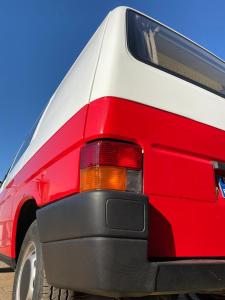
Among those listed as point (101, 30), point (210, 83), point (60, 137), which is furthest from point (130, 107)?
point (210, 83)

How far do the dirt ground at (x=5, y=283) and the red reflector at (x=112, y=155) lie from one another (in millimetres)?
2874

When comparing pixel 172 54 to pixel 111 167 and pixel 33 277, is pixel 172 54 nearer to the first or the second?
pixel 111 167

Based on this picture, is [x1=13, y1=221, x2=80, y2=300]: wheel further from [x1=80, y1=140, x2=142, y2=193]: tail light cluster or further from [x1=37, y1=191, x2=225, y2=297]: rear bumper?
[x1=80, y1=140, x2=142, y2=193]: tail light cluster

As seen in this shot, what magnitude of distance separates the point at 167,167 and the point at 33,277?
1183 mm

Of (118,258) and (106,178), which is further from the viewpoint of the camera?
(106,178)

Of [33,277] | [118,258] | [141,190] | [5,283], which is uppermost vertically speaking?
[141,190]

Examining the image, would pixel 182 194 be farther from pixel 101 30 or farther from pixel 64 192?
pixel 101 30

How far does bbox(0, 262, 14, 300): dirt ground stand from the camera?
4322 millimetres

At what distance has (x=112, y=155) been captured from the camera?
74.1 inches

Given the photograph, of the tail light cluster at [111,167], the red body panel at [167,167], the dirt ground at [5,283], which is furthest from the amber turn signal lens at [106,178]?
the dirt ground at [5,283]

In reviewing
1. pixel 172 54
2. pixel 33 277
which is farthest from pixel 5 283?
pixel 172 54

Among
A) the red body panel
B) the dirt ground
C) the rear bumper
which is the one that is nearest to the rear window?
the red body panel

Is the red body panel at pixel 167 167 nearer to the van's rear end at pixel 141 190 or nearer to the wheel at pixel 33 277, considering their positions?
the van's rear end at pixel 141 190

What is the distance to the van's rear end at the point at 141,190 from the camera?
Answer: 1.74 metres
